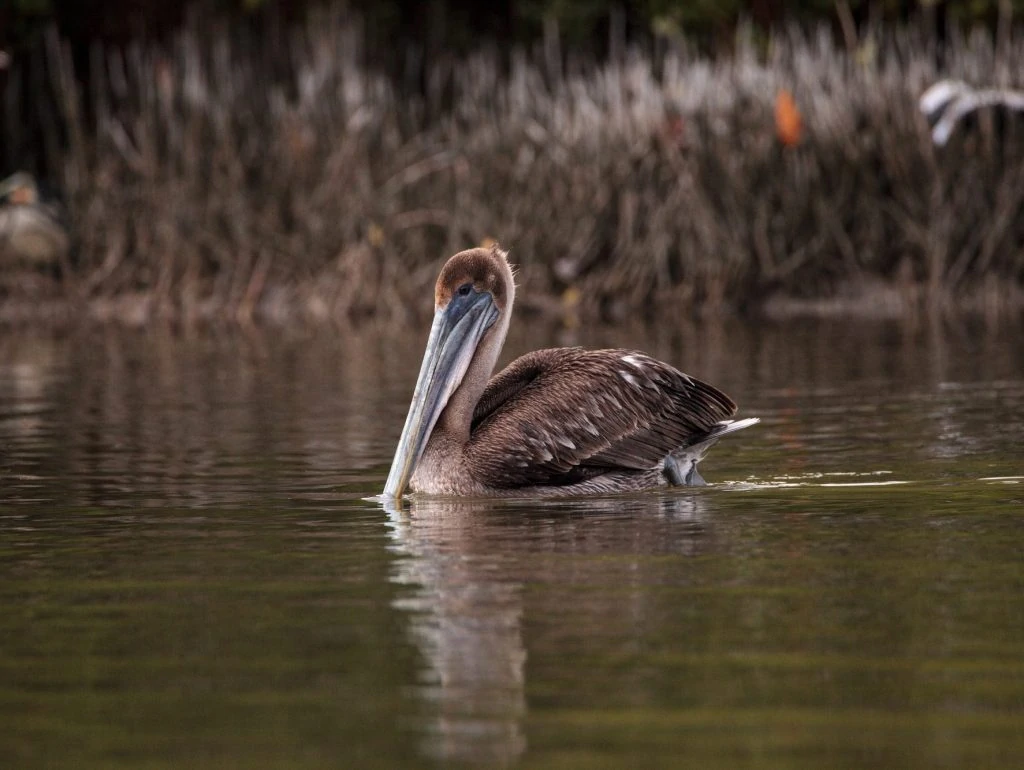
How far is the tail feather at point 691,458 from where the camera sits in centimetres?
862

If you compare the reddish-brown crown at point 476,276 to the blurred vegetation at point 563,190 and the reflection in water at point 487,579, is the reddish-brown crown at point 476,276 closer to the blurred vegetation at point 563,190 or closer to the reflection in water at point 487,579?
the reflection in water at point 487,579

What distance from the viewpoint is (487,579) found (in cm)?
620

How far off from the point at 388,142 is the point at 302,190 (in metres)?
0.97

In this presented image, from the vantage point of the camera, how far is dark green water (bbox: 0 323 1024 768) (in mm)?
4312

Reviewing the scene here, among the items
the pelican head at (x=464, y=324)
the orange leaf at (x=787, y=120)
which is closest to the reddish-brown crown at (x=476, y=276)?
the pelican head at (x=464, y=324)

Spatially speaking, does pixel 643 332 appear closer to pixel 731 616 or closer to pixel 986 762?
pixel 731 616

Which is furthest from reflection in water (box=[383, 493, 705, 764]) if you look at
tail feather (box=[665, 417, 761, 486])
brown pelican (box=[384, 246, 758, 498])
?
tail feather (box=[665, 417, 761, 486])

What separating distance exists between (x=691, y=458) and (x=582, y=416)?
61 centimetres

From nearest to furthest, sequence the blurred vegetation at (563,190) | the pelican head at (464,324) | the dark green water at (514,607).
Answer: the dark green water at (514,607), the pelican head at (464,324), the blurred vegetation at (563,190)

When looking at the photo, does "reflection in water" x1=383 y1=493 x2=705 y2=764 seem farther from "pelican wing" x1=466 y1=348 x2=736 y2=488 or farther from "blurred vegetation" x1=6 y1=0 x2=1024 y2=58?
"blurred vegetation" x1=6 y1=0 x2=1024 y2=58

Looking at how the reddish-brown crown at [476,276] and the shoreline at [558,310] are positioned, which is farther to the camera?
the shoreline at [558,310]

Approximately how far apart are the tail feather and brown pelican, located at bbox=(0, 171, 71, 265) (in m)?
15.1

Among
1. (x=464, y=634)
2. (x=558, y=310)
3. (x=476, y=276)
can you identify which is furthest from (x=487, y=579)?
(x=558, y=310)

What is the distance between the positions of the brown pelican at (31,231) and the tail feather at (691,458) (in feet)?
49.6
